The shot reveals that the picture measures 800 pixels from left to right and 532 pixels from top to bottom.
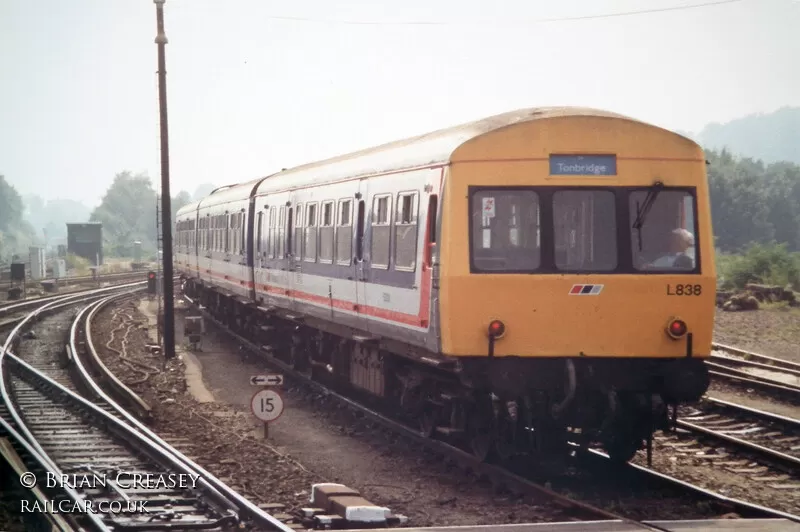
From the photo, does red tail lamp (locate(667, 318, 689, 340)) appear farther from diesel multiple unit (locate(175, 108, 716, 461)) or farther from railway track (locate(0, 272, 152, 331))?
railway track (locate(0, 272, 152, 331))

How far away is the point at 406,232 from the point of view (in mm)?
12047

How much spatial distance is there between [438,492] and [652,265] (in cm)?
294

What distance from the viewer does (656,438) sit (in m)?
13.5

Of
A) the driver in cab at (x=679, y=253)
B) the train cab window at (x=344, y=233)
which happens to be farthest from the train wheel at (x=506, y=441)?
the train cab window at (x=344, y=233)

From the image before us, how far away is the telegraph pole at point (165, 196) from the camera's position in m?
22.9

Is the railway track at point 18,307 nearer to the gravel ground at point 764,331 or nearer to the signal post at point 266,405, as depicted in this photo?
the signal post at point 266,405

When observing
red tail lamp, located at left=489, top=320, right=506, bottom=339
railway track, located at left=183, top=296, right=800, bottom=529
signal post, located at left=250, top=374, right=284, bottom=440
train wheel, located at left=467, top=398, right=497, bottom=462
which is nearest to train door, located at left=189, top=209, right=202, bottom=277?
signal post, located at left=250, top=374, right=284, bottom=440

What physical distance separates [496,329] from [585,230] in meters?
1.28

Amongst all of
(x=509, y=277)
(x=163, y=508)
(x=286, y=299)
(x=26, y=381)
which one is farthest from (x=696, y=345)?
(x=26, y=381)

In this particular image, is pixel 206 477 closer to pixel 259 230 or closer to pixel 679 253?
pixel 679 253

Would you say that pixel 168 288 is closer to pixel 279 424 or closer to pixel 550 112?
pixel 279 424

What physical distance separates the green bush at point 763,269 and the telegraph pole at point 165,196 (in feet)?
71.2

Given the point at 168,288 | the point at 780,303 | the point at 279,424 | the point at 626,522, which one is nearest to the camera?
the point at 626,522

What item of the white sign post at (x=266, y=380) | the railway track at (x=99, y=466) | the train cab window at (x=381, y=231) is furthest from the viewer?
the white sign post at (x=266, y=380)
